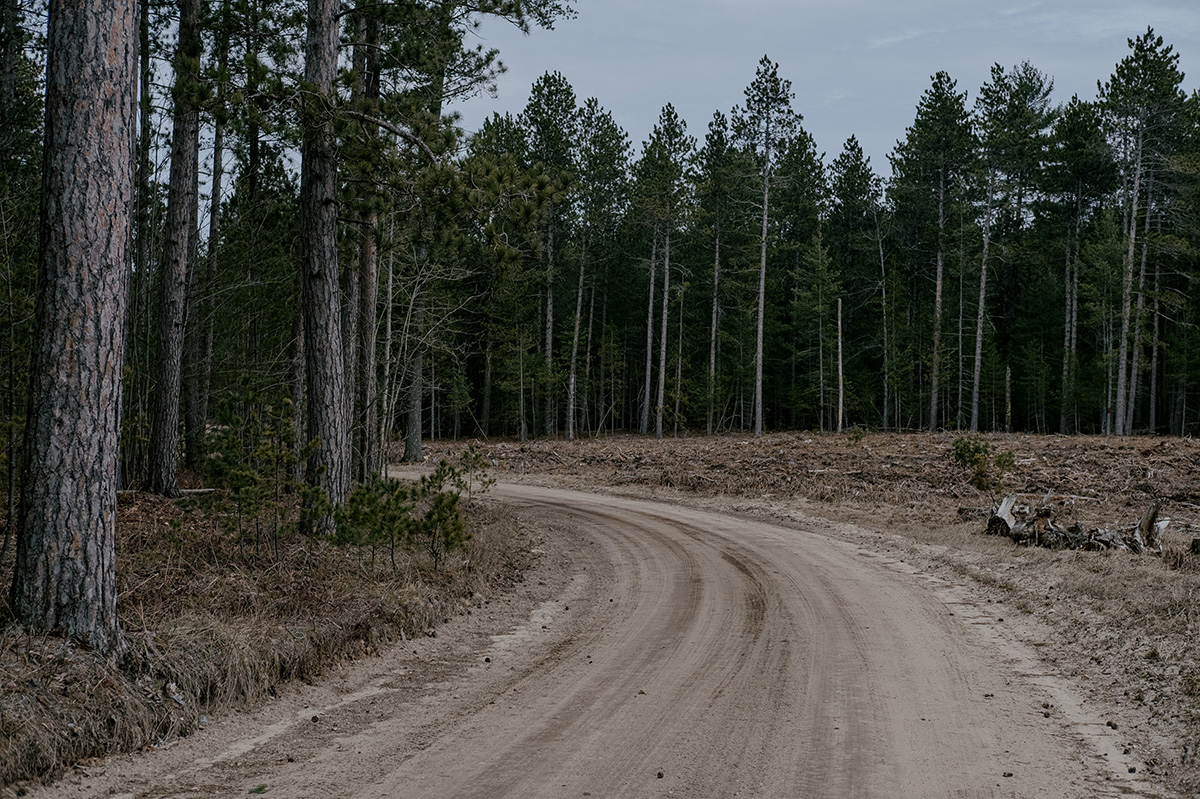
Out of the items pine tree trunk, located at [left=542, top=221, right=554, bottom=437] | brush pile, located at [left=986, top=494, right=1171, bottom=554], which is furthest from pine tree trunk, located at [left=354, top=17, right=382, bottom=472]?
pine tree trunk, located at [left=542, top=221, right=554, bottom=437]

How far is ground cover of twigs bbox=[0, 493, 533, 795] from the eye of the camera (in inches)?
163

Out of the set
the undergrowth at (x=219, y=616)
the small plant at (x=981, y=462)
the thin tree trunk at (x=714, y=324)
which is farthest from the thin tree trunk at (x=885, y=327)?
the undergrowth at (x=219, y=616)

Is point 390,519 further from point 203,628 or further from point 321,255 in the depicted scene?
point 321,255

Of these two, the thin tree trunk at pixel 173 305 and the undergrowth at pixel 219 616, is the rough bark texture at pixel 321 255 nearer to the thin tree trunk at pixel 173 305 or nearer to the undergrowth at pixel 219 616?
the undergrowth at pixel 219 616

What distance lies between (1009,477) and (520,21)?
15067 mm

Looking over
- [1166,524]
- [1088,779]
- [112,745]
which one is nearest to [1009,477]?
[1166,524]

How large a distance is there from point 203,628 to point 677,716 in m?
3.30

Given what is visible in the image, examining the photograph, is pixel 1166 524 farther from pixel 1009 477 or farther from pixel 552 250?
pixel 552 250

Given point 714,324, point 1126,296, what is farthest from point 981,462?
point 714,324

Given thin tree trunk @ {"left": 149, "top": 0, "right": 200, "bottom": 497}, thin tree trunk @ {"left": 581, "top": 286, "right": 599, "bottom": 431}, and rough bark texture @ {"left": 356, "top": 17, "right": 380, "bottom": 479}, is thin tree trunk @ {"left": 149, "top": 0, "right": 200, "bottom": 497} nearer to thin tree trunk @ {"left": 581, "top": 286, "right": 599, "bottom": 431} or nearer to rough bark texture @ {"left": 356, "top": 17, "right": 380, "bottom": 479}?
rough bark texture @ {"left": 356, "top": 17, "right": 380, "bottom": 479}

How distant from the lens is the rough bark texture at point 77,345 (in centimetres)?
457

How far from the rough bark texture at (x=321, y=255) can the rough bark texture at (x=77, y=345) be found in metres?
3.76

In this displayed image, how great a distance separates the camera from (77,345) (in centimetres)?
469

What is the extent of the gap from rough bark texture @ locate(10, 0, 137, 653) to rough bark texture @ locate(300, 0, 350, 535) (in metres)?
3.76
